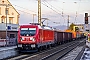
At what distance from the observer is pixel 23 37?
100ft

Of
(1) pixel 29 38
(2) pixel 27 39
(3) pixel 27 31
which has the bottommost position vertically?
(2) pixel 27 39

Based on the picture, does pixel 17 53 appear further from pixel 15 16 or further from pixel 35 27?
pixel 15 16

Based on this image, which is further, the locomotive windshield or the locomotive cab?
the locomotive windshield

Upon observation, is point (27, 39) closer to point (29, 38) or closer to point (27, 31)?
point (29, 38)

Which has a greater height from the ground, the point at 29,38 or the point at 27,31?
the point at 27,31

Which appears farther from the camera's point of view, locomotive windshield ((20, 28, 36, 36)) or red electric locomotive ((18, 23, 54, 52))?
locomotive windshield ((20, 28, 36, 36))

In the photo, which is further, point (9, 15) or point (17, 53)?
point (9, 15)

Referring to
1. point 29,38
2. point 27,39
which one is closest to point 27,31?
point 29,38

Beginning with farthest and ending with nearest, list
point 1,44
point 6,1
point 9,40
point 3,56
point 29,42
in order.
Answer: point 6,1 < point 9,40 < point 1,44 < point 29,42 < point 3,56

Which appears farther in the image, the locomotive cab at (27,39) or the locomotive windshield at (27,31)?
the locomotive windshield at (27,31)

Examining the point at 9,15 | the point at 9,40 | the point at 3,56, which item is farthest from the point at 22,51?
the point at 9,15

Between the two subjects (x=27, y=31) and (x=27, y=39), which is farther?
(x=27, y=31)

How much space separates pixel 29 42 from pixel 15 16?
4322 cm

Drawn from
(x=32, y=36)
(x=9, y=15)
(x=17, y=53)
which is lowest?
(x=17, y=53)
